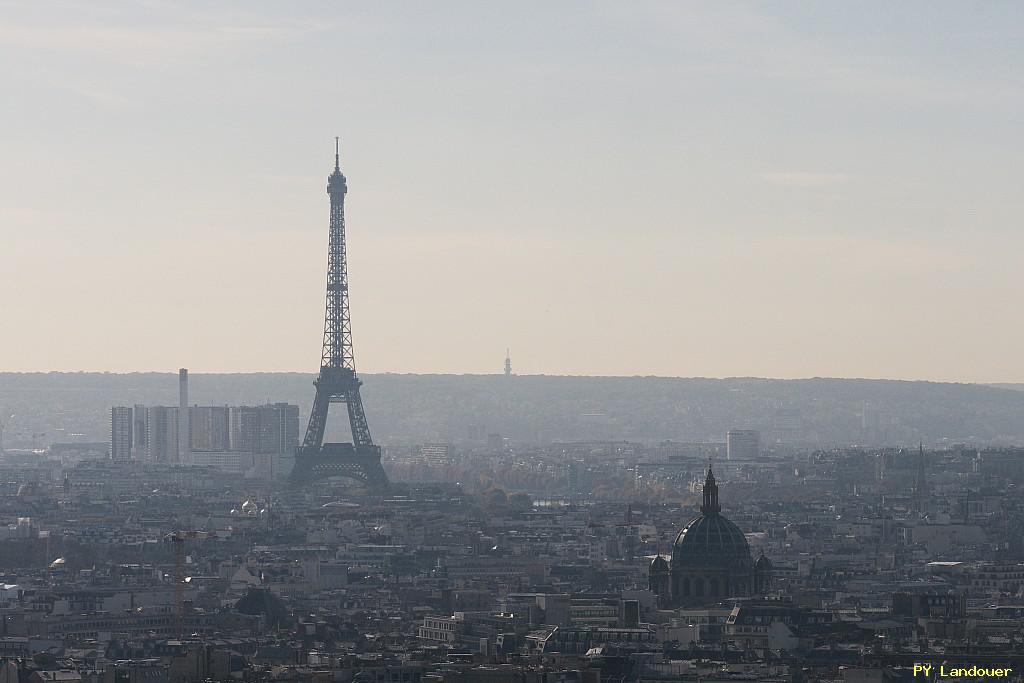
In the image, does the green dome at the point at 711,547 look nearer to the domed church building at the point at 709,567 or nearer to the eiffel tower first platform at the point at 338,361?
the domed church building at the point at 709,567

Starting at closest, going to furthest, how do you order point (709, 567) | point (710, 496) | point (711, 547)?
point (709, 567) < point (711, 547) < point (710, 496)

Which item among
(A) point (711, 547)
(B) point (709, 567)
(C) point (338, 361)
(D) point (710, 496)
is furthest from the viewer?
(C) point (338, 361)

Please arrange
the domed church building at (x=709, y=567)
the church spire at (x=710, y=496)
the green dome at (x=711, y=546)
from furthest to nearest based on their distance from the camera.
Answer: the church spire at (x=710, y=496) < the green dome at (x=711, y=546) < the domed church building at (x=709, y=567)

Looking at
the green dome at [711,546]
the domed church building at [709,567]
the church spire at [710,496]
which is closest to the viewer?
the domed church building at [709,567]

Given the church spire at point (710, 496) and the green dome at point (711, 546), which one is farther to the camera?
the church spire at point (710, 496)

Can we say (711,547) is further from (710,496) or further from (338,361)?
(338,361)

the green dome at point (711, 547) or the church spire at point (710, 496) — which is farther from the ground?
the church spire at point (710, 496)

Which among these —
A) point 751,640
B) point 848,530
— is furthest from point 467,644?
point 848,530

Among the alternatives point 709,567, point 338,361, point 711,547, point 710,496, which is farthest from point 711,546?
point 338,361

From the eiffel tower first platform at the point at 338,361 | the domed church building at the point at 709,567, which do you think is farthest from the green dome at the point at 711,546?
the eiffel tower first platform at the point at 338,361
